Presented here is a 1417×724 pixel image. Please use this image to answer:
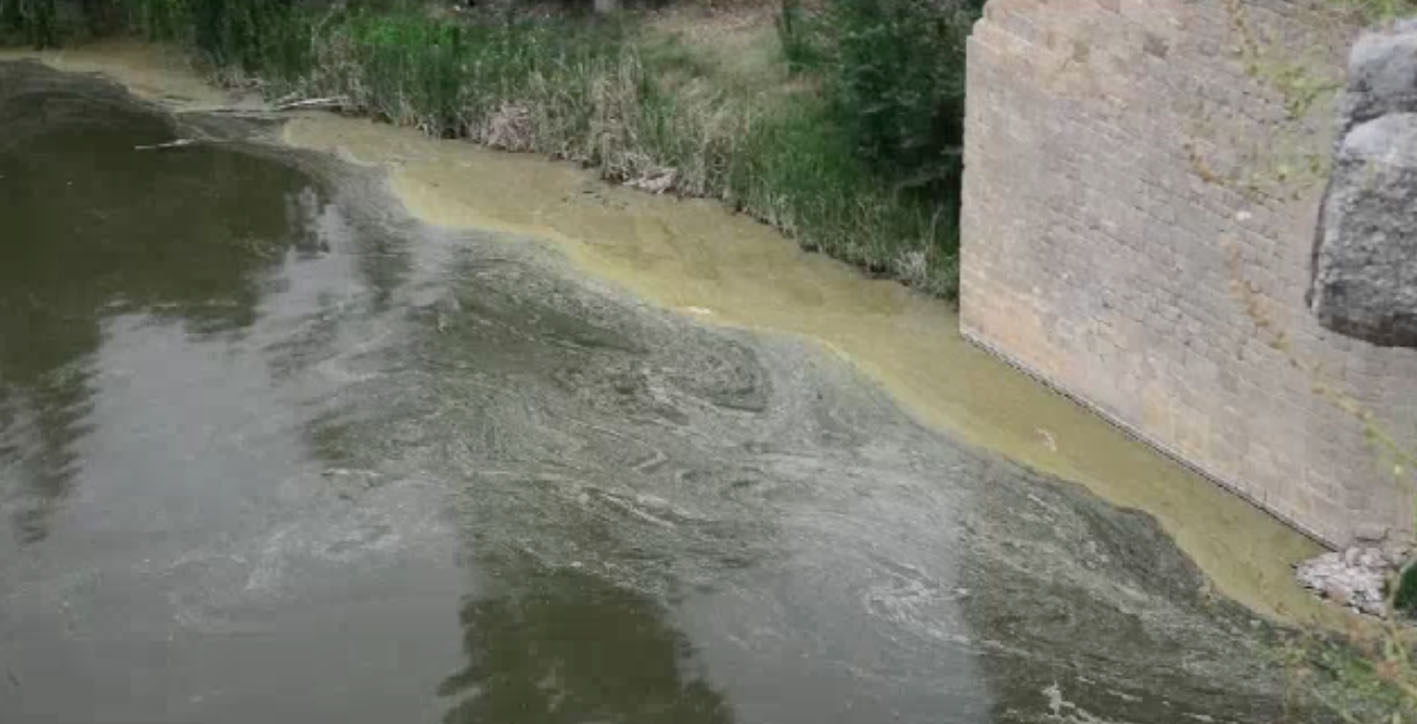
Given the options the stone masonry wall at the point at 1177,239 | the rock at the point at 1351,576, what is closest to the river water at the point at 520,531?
the rock at the point at 1351,576

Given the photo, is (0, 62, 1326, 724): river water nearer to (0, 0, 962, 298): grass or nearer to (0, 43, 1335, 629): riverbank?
(0, 43, 1335, 629): riverbank

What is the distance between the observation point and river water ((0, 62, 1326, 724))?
7.54 meters

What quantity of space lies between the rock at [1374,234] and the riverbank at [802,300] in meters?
4.09

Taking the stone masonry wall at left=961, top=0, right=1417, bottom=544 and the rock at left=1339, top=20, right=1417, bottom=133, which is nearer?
the rock at left=1339, top=20, right=1417, bottom=133

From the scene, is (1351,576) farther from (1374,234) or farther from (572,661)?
(1374,234)

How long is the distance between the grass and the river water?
5.32ft

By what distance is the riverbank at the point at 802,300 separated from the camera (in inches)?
337

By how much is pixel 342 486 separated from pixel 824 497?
2.60 m

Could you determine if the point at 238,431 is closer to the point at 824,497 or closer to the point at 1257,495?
the point at 824,497

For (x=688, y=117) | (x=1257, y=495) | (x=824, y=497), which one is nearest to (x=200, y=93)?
(x=688, y=117)

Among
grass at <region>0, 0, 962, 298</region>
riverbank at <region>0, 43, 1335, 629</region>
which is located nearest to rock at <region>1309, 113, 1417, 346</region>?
riverbank at <region>0, 43, 1335, 629</region>

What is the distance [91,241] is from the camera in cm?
1291

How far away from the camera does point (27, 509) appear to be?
9039 mm

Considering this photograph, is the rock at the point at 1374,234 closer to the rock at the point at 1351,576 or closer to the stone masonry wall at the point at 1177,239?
the stone masonry wall at the point at 1177,239
